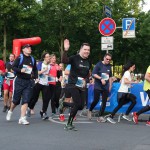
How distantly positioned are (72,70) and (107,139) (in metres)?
1.95

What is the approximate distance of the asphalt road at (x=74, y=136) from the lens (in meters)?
6.86

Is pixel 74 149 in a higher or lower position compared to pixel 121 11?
lower

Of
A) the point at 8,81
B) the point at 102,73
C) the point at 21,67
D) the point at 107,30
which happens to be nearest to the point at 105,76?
the point at 102,73

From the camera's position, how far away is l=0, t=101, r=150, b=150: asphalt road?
6855 millimetres

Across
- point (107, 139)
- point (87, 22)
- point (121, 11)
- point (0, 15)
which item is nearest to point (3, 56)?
point (0, 15)

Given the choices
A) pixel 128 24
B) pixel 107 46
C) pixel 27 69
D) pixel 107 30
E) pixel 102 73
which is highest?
pixel 128 24

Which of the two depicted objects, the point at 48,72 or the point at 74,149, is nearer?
the point at 74,149

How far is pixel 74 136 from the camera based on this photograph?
7.95m

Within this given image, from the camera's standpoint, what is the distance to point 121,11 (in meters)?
→ 44.9

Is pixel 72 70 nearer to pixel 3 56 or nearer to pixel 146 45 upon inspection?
pixel 3 56

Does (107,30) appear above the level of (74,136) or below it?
above

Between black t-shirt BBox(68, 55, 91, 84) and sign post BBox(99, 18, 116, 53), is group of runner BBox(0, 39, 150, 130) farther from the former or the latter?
sign post BBox(99, 18, 116, 53)

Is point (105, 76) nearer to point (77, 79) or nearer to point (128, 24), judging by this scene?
point (77, 79)

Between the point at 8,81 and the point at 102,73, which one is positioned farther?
the point at 8,81
